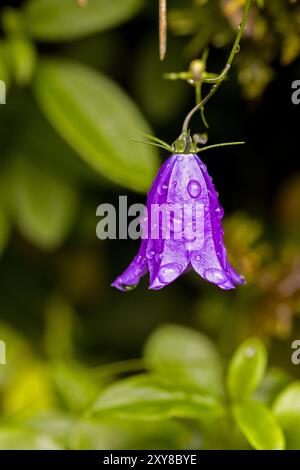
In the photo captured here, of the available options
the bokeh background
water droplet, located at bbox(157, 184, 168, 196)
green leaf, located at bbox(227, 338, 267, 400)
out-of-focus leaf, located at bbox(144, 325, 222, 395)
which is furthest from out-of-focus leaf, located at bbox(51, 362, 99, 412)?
water droplet, located at bbox(157, 184, 168, 196)

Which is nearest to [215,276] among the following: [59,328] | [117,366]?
[117,366]

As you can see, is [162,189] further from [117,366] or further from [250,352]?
[117,366]

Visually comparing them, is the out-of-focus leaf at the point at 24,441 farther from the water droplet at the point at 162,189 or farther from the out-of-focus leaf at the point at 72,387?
the water droplet at the point at 162,189

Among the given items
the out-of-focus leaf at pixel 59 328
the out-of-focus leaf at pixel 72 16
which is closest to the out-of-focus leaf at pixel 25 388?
the out-of-focus leaf at pixel 59 328

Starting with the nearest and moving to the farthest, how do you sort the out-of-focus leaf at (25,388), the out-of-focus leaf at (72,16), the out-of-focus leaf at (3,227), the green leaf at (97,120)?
1. the green leaf at (97,120)
2. the out-of-focus leaf at (72,16)
3. the out-of-focus leaf at (3,227)
4. the out-of-focus leaf at (25,388)

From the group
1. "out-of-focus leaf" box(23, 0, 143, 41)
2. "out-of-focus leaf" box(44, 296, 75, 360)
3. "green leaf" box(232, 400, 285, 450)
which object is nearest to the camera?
"green leaf" box(232, 400, 285, 450)

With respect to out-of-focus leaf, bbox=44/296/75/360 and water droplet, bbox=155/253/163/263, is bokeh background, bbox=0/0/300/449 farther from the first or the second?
water droplet, bbox=155/253/163/263
